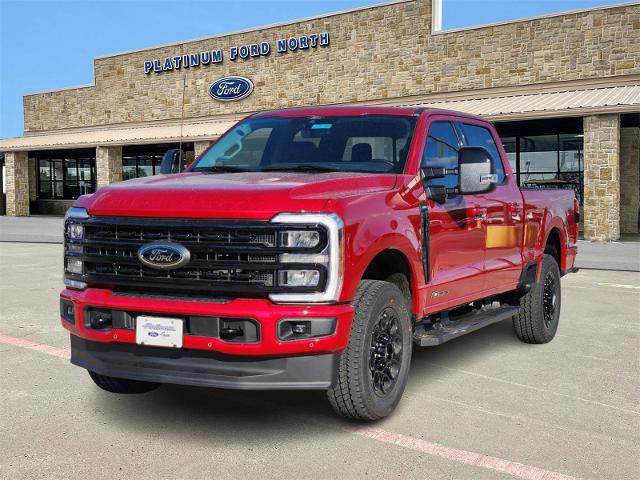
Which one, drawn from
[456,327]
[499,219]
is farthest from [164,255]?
[499,219]

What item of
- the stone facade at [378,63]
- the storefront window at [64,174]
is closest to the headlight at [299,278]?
the stone facade at [378,63]

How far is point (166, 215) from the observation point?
155 inches

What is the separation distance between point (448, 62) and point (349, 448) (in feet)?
71.5

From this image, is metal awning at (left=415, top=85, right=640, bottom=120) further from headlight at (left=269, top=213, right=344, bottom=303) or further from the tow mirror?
headlight at (left=269, top=213, right=344, bottom=303)

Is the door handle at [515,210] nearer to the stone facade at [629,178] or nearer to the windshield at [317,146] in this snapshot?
the windshield at [317,146]

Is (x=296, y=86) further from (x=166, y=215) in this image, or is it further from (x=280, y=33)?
(x=166, y=215)

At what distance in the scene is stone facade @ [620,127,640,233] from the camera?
22.5 meters

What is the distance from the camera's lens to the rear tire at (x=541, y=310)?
6703 millimetres

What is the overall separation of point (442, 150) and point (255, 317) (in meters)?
2.44

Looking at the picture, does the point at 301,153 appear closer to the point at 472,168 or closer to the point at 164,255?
the point at 472,168

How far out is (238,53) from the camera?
29375mm

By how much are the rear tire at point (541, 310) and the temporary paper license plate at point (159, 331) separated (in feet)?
12.8

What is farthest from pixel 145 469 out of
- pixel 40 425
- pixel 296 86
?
pixel 296 86

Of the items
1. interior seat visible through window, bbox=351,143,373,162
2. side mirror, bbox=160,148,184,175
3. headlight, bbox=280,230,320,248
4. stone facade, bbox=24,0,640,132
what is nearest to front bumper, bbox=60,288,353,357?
headlight, bbox=280,230,320,248
